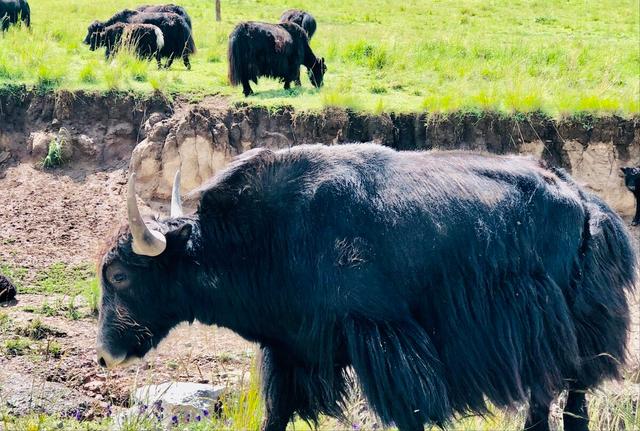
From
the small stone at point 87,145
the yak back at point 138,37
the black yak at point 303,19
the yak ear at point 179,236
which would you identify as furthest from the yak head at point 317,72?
the yak ear at point 179,236

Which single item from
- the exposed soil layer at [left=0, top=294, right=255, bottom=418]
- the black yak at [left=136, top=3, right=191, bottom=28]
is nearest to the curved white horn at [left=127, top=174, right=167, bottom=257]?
the exposed soil layer at [left=0, top=294, right=255, bottom=418]

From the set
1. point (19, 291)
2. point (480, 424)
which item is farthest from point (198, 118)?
point (480, 424)

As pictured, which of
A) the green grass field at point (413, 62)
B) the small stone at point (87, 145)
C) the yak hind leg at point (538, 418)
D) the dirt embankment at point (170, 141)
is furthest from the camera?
the small stone at point (87, 145)

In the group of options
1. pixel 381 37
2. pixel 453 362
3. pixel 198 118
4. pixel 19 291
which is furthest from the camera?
pixel 381 37

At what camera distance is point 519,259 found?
5094 mm

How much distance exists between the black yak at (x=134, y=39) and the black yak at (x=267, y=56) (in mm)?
2708

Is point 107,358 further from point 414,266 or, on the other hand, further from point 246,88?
point 246,88

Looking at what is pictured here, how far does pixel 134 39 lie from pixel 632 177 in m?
8.64

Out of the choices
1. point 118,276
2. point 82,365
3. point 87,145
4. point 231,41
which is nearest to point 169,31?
point 231,41

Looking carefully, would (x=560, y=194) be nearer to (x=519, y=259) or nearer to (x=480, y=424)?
(x=519, y=259)

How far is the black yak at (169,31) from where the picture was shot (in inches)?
645

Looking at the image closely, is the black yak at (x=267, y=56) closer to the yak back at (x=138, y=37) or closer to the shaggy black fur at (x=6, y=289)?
the yak back at (x=138, y=37)

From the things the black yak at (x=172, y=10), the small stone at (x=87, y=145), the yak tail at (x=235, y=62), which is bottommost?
the small stone at (x=87, y=145)

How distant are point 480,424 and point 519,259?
4.70 feet
